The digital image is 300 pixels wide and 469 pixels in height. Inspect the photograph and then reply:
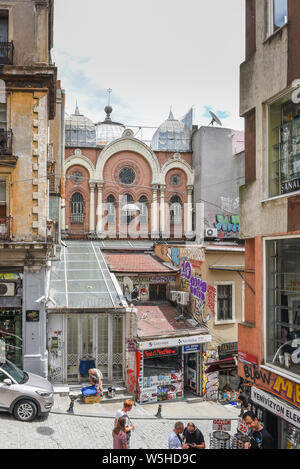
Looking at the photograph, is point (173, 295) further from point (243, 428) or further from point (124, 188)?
point (124, 188)

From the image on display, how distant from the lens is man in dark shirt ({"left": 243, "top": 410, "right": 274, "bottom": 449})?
901 cm

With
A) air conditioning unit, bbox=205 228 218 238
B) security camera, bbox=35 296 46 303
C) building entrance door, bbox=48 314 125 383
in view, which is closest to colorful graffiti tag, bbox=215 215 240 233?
air conditioning unit, bbox=205 228 218 238

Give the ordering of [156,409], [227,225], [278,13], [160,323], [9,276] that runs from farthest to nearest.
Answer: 1. [227,225]
2. [160,323]
3. [9,276]
4. [156,409]
5. [278,13]

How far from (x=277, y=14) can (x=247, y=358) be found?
8234 mm

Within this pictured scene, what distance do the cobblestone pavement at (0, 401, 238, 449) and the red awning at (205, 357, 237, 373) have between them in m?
3.19

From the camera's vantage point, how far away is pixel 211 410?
1744 centimetres

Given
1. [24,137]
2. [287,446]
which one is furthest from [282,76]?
[24,137]

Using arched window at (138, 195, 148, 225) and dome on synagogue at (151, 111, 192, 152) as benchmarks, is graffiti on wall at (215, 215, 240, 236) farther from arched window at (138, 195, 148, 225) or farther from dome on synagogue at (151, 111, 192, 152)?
dome on synagogue at (151, 111, 192, 152)

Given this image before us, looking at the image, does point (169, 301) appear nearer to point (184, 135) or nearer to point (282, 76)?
point (282, 76)

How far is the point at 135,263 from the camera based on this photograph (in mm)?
23688

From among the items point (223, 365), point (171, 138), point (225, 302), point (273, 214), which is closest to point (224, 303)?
point (225, 302)

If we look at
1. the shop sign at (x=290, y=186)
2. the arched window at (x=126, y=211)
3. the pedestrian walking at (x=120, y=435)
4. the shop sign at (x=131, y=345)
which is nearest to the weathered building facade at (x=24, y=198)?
the shop sign at (x=131, y=345)

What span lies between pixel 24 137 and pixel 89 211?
15278 mm

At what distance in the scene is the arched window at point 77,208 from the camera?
32.2m
